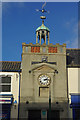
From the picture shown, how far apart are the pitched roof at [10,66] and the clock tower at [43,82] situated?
5.66ft

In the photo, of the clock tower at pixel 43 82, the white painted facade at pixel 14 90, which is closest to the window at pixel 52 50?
the clock tower at pixel 43 82

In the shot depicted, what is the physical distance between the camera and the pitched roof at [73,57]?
2624cm

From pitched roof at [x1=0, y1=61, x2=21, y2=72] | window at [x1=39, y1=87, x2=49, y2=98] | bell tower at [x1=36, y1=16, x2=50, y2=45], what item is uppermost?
bell tower at [x1=36, y1=16, x2=50, y2=45]

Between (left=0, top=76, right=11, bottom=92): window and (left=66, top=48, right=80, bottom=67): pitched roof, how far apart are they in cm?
864

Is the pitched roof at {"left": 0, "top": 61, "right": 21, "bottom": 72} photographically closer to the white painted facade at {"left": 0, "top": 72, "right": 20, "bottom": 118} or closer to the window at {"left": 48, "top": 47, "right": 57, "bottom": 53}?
the white painted facade at {"left": 0, "top": 72, "right": 20, "bottom": 118}

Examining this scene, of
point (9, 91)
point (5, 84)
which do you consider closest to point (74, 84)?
point (9, 91)

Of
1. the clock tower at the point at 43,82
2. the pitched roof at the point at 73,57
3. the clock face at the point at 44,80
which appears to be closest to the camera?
the clock tower at the point at 43,82

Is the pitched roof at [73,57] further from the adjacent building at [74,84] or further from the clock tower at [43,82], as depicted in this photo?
the clock tower at [43,82]

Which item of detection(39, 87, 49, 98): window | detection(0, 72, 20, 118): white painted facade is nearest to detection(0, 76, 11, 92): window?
detection(0, 72, 20, 118): white painted facade

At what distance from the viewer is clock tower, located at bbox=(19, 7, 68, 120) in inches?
932

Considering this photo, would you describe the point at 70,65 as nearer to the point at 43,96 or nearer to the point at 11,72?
the point at 43,96

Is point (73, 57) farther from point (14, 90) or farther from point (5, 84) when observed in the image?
point (5, 84)

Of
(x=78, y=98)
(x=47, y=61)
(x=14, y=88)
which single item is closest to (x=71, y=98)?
(x=78, y=98)

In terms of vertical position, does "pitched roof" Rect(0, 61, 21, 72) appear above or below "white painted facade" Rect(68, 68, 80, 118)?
above
